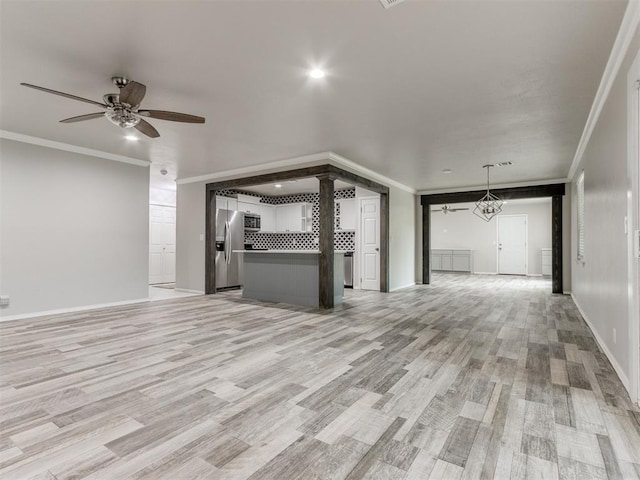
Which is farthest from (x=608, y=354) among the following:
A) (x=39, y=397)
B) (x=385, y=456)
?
(x=39, y=397)

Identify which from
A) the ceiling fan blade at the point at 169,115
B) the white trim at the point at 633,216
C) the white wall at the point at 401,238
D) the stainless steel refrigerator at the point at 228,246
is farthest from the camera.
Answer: the white wall at the point at 401,238

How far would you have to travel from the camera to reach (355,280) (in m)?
8.05

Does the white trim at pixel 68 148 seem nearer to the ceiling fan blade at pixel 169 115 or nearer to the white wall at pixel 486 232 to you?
the ceiling fan blade at pixel 169 115

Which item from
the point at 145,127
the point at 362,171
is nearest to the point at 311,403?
the point at 145,127

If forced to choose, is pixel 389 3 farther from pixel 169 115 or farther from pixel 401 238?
pixel 401 238

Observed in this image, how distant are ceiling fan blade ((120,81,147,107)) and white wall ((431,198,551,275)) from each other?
10.9 meters

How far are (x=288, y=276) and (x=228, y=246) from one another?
2.39 m

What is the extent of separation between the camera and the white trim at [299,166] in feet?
17.6

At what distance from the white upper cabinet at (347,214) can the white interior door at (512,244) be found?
6529mm

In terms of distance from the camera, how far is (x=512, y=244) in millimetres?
11664

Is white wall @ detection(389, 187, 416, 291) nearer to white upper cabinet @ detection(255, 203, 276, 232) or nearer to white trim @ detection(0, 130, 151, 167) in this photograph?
white upper cabinet @ detection(255, 203, 276, 232)

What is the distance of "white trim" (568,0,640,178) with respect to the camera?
79.1 inches

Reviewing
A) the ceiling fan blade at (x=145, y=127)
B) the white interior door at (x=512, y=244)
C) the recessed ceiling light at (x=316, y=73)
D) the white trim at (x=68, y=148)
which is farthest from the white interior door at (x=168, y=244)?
the white interior door at (x=512, y=244)

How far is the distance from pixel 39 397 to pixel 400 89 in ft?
12.3
